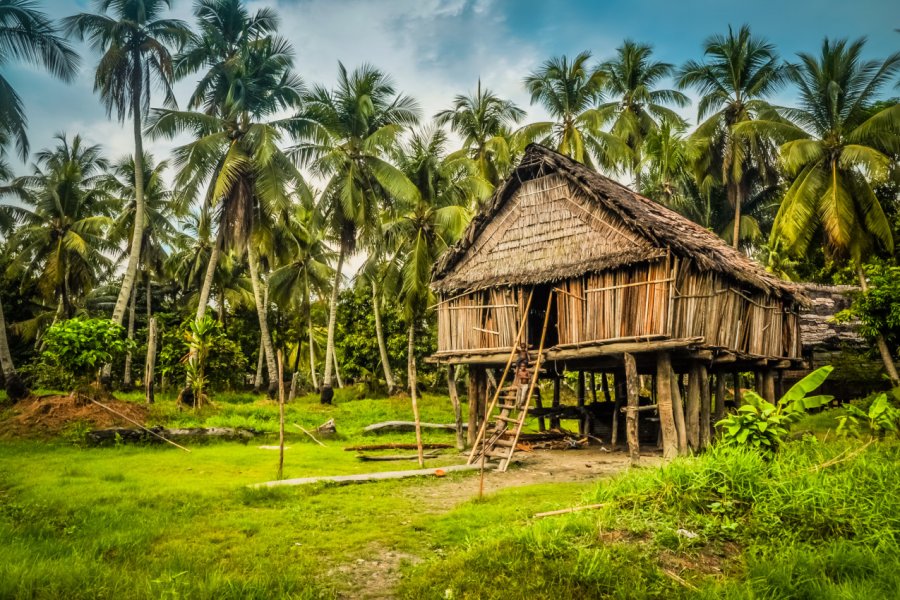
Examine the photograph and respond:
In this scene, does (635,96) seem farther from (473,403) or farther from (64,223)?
(64,223)

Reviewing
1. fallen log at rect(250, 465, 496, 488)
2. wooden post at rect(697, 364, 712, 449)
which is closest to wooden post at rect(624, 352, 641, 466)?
wooden post at rect(697, 364, 712, 449)

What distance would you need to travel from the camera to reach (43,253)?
1093 inches

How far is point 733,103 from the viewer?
968 inches

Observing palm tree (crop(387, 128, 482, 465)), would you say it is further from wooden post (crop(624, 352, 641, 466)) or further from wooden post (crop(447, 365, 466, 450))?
wooden post (crop(624, 352, 641, 466))

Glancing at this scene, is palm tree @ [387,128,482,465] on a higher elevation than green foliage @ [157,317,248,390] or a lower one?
higher

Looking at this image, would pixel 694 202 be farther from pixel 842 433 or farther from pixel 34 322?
pixel 34 322

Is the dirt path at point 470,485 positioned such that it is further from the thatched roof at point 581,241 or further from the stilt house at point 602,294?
the thatched roof at point 581,241

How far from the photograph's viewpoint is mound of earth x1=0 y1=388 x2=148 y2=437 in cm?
1384

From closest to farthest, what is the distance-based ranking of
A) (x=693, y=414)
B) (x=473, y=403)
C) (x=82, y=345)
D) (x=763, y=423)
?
(x=763, y=423) < (x=693, y=414) < (x=82, y=345) < (x=473, y=403)

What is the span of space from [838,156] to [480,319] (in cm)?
1395

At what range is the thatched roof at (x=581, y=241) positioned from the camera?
11.6 metres

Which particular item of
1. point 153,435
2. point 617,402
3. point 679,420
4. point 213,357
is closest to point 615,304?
point 679,420

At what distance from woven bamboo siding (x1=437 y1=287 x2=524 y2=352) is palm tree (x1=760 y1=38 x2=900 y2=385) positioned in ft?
37.7

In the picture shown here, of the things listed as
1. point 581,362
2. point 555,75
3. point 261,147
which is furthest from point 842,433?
point 555,75
